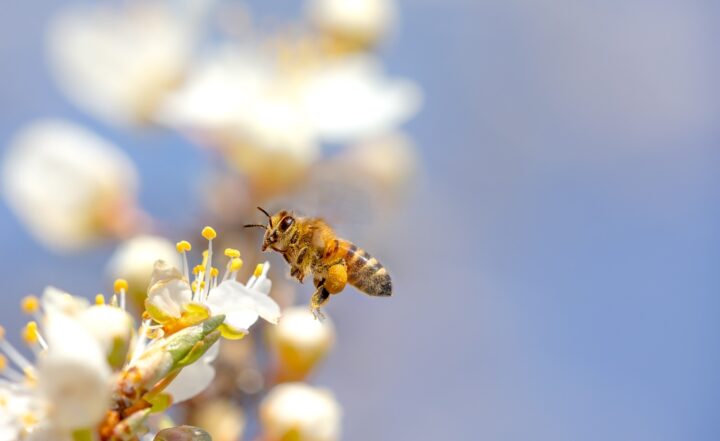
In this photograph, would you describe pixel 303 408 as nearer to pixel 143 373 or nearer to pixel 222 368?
pixel 222 368

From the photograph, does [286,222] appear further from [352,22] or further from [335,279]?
[352,22]

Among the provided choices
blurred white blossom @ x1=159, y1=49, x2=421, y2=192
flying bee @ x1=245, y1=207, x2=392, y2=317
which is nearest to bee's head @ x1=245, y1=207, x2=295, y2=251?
flying bee @ x1=245, y1=207, x2=392, y2=317

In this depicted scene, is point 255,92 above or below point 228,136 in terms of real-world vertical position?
above

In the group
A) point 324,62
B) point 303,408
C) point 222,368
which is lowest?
point 303,408

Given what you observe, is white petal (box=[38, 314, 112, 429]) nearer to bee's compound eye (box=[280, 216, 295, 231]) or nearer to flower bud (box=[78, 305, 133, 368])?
flower bud (box=[78, 305, 133, 368])

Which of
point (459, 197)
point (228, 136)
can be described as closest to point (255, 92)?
point (228, 136)

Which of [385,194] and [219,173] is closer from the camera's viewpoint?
[219,173]

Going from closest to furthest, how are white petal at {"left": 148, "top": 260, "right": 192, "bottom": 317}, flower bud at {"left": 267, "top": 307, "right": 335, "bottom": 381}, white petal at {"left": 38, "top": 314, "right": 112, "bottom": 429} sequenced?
white petal at {"left": 38, "top": 314, "right": 112, "bottom": 429}, white petal at {"left": 148, "top": 260, "right": 192, "bottom": 317}, flower bud at {"left": 267, "top": 307, "right": 335, "bottom": 381}
